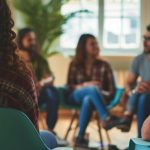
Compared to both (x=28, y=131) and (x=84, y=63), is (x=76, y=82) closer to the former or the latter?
(x=84, y=63)

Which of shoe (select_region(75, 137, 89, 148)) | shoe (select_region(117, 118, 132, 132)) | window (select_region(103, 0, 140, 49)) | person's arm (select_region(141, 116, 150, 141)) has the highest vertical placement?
window (select_region(103, 0, 140, 49))

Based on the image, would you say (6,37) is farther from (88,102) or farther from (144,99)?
(88,102)

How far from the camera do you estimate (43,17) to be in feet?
18.6

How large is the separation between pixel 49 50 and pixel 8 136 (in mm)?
4573

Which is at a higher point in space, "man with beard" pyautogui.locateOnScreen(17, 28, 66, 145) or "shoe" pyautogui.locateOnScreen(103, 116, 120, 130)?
"man with beard" pyautogui.locateOnScreen(17, 28, 66, 145)

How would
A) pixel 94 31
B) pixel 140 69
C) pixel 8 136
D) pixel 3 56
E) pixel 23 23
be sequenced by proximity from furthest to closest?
pixel 94 31, pixel 23 23, pixel 140 69, pixel 3 56, pixel 8 136

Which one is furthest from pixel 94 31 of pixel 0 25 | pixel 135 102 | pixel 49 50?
pixel 0 25

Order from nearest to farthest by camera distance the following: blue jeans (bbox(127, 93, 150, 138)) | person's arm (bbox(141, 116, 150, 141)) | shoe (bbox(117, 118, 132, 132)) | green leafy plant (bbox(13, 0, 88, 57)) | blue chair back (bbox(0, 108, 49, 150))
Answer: blue chair back (bbox(0, 108, 49, 150))
person's arm (bbox(141, 116, 150, 141))
blue jeans (bbox(127, 93, 150, 138))
shoe (bbox(117, 118, 132, 132))
green leafy plant (bbox(13, 0, 88, 57))

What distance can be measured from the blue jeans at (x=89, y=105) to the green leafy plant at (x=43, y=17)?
1.39 metres

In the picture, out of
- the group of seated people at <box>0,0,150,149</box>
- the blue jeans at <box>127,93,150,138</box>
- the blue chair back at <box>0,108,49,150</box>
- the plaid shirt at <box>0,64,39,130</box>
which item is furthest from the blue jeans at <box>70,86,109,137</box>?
the blue chair back at <box>0,108,49,150</box>

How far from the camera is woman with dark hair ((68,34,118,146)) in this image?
4313 millimetres

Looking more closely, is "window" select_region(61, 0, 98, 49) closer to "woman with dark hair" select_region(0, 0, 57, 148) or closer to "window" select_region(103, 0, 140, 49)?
"window" select_region(103, 0, 140, 49)

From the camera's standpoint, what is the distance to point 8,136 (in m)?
1.60

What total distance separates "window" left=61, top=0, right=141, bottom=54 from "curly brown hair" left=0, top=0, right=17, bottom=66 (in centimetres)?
463
